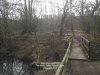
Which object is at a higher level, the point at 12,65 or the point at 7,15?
the point at 7,15

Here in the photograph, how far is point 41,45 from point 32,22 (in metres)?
12.2

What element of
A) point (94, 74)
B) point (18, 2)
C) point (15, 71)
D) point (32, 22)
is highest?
point (18, 2)

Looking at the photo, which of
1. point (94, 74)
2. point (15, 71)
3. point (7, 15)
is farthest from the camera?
point (7, 15)

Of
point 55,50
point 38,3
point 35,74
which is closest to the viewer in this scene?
point 35,74

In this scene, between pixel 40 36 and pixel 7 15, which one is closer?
pixel 7 15

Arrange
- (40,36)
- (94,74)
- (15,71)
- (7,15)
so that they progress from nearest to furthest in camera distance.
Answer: (94,74) → (15,71) → (7,15) → (40,36)

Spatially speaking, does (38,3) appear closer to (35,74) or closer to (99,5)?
(99,5)

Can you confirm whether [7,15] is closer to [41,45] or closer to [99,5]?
[41,45]

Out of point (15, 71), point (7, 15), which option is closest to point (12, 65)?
point (15, 71)

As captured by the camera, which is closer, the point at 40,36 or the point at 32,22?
the point at 40,36

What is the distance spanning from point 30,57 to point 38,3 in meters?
24.1

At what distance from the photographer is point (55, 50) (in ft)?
79.2

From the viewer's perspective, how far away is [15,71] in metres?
19.0

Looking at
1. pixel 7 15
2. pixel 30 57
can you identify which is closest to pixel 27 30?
pixel 7 15
